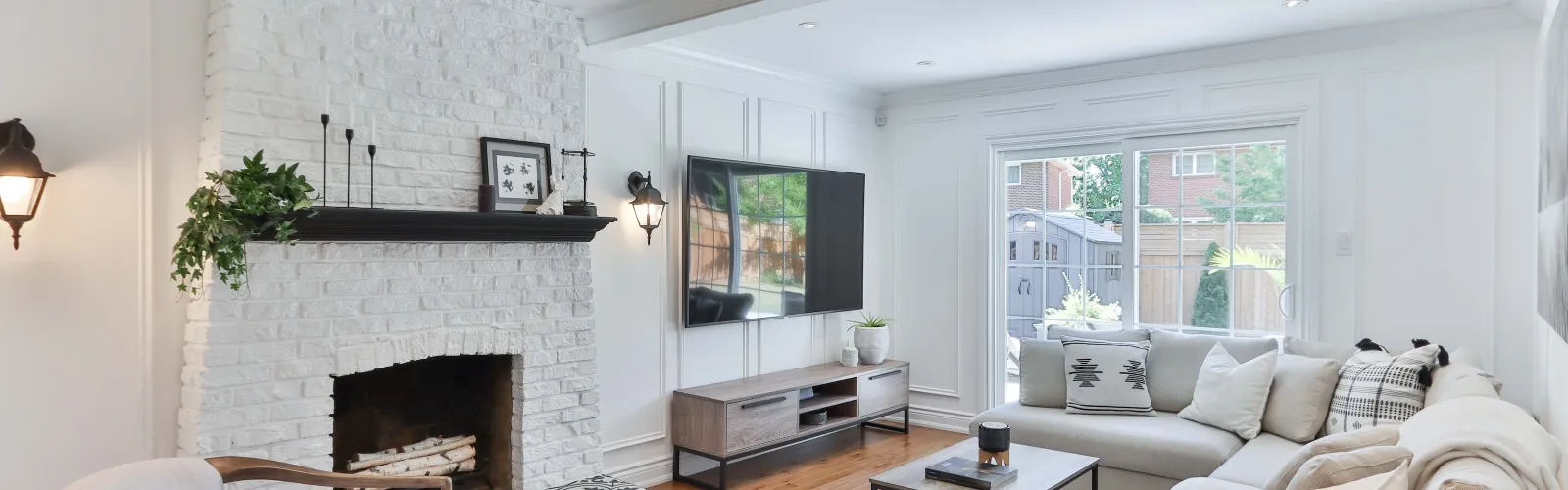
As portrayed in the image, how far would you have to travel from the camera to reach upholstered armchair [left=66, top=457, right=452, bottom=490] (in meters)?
1.99

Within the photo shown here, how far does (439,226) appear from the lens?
307cm

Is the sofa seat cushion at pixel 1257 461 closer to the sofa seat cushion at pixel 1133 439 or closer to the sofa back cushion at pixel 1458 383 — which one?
the sofa seat cushion at pixel 1133 439

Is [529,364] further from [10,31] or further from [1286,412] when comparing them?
[1286,412]

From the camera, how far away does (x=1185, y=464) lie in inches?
135

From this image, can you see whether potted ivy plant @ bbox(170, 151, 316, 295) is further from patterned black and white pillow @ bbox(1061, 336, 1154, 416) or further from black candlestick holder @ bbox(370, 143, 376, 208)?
patterned black and white pillow @ bbox(1061, 336, 1154, 416)

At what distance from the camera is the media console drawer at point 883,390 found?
4969mm

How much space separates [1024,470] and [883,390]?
2.07m

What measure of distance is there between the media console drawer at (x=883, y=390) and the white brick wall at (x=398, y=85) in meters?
2.13

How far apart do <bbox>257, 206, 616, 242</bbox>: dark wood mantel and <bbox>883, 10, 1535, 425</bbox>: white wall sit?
2.88 meters

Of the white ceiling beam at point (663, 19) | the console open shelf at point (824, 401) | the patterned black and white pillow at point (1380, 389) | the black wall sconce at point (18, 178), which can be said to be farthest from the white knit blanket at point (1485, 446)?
the black wall sconce at point (18, 178)

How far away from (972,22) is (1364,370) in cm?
212

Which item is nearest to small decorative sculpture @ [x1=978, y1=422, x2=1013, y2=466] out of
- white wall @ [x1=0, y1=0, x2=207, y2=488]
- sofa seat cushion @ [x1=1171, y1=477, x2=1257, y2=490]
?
sofa seat cushion @ [x1=1171, y1=477, x2=1257, y2=490]

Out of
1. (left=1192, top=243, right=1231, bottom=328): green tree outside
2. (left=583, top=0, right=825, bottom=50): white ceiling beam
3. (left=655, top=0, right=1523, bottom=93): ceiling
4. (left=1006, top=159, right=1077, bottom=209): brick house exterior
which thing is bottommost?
(left=1192, top=243, right=1231, bottom=328): green tree outside

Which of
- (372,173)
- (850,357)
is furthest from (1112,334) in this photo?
(372,173)
